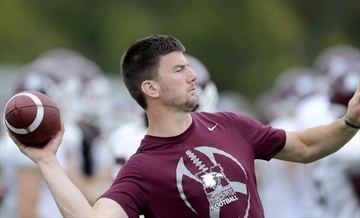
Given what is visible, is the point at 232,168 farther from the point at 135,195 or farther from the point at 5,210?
the point at 5,210

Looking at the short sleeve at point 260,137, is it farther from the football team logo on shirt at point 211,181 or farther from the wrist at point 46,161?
the wrist at point 46,161

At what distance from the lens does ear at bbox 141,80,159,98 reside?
625 cm

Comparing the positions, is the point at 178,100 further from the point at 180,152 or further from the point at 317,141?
the point at 317,141

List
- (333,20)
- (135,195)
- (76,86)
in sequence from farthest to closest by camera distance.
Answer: (333,20), (76,86), (135,195)

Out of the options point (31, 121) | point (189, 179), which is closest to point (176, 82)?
point (189, 179)

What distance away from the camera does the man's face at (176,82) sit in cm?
618

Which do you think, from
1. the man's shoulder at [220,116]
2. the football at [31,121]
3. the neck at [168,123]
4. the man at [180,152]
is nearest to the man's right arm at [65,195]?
the man at [180,152]

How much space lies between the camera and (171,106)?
20.4ft

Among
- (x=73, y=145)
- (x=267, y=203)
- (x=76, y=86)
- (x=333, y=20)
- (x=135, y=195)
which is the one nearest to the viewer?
(x=135, y=195)

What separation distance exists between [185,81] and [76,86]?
12.0 ft

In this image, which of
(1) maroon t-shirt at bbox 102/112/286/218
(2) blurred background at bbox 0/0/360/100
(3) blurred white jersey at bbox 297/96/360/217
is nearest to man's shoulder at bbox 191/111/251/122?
(1) maroon t-shirt at bbox 102/112/286/218

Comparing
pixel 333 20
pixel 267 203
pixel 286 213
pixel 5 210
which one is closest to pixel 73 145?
pixel 5 210

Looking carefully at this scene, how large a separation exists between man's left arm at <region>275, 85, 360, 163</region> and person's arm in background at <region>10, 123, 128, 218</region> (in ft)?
3.62

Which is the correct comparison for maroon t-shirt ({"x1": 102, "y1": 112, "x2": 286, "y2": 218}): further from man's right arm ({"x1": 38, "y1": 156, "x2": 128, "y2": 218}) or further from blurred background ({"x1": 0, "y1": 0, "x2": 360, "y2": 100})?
blurred background ({"x1": 0, "y1": 0, "x2": 360, "y2": 100})
